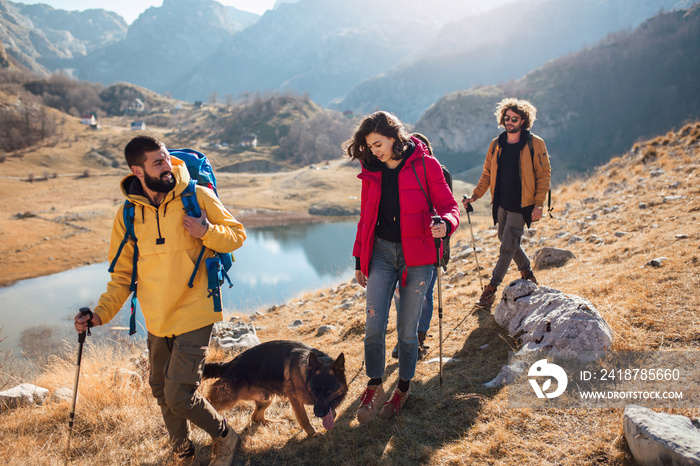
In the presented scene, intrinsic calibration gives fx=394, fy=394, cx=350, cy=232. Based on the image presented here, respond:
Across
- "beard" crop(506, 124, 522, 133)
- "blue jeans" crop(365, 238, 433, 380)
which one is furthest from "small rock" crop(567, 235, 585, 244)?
"blue jeans" crop(365, 238, 433, 380)

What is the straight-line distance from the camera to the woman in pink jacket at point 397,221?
319cm

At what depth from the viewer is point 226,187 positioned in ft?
180

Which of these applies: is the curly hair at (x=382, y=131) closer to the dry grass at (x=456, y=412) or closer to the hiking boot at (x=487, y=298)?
the dry grass at (x=456, y=412)

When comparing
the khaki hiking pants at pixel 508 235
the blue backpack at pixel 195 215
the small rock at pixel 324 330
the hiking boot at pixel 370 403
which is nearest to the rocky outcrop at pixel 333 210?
the small rock at pixel 324 330

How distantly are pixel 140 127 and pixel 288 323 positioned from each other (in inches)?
4288

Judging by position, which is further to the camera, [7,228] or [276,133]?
[276,133]

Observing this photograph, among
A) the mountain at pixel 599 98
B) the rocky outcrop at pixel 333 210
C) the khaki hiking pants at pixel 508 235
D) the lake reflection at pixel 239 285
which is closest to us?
the khaki hiking pants at pixel 508 235

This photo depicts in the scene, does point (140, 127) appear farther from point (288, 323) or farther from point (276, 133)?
point (288, 323)

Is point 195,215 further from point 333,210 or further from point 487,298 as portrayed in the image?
point 333,210

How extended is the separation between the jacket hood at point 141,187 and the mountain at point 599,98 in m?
71.2

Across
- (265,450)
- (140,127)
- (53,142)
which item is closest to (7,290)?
(265,450)

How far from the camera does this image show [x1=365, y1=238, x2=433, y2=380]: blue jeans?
10.8 feet

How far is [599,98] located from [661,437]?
4008 inches

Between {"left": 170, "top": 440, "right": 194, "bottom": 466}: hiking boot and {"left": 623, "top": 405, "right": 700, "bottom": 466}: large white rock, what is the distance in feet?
10.6
